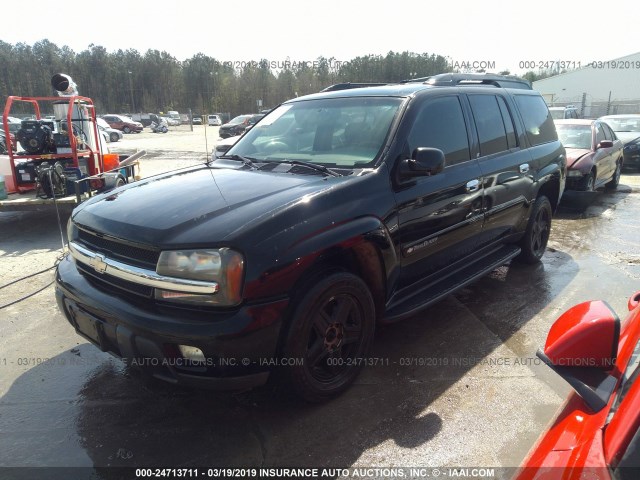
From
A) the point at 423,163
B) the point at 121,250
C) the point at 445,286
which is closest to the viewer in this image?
the point at 121,250

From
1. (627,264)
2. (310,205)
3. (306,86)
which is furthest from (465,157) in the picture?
(306,86)

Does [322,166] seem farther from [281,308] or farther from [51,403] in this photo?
[51,403]

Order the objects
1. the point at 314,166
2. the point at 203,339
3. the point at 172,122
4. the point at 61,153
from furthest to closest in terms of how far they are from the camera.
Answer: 1. the point at 172,122
2. the point at 61,153
3. the point at 314,166
4. the point at 203,339

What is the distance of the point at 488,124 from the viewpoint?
166 inches

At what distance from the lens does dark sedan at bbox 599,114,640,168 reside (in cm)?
1316

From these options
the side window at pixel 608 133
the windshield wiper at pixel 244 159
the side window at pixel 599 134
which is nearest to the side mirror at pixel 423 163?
the windshield wiper at pixel 244 159

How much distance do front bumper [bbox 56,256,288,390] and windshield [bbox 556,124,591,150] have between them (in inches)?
356

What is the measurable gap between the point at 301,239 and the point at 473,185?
6.36ft

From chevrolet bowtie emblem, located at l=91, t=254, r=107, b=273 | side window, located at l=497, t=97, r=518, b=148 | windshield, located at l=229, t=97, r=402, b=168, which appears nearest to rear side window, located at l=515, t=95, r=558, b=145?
side window, located at l=497, t=97, r=518, b=148

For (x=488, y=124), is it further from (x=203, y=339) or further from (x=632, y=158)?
(x=632, y=158)

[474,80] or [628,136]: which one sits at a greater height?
[474,80]

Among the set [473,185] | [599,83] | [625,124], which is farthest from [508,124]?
[599,83]

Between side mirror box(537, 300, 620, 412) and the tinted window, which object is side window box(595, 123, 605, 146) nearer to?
the tinted window

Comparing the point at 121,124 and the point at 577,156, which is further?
the point at 121,124
